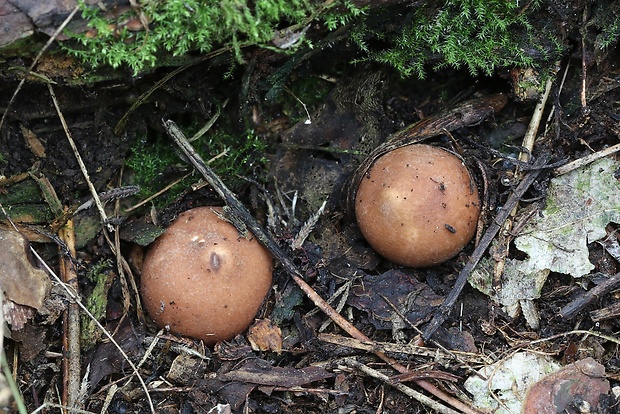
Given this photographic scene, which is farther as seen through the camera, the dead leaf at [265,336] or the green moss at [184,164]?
the green moss at [184,164]

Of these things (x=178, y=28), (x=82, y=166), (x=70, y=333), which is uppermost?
(x=178, y=28)

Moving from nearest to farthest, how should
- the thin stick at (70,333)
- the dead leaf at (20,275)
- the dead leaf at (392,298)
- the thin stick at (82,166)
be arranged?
the dead leaf at (20,275) → the thin stick at (70,333) → the thin stick at (82,166) → the dead leaf at (392,298)

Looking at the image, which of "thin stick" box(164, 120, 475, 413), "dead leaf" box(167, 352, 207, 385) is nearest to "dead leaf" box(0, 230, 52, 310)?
"dead leaf" box(167, 352, 207, 385)

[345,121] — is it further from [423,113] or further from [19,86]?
[19,86]

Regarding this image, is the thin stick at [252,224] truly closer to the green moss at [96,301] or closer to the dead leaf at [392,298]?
the dead leaf at [392,298]

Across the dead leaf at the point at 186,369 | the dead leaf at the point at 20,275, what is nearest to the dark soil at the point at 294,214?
the dead leaf at the point at 186,369

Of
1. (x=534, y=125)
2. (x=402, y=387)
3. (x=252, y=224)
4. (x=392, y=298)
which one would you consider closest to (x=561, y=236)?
(x=534, y=125)

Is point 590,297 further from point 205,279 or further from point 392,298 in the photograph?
point 205,279
